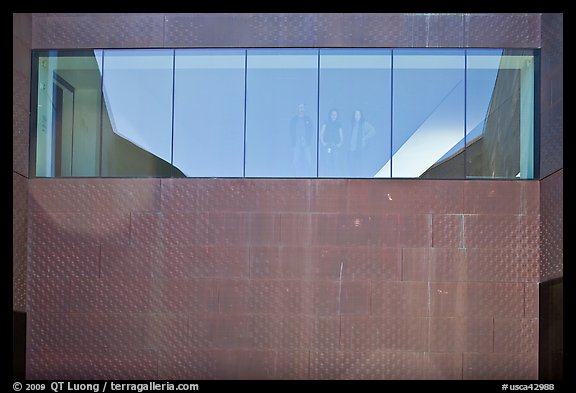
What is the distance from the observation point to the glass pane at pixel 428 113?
11953 millimetres

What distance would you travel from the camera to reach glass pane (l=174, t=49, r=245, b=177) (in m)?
12.1

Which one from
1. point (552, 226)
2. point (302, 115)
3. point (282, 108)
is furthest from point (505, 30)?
point (282, 108)

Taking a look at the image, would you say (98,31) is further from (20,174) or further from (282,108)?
(282,108)

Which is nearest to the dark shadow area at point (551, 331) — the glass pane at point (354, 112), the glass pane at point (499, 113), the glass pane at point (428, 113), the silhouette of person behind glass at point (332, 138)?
the glass pane at point (499, 113)

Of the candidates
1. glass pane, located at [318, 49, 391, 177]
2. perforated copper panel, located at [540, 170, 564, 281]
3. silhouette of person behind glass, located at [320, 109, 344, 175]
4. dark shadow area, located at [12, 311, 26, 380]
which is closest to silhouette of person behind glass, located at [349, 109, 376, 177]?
glass pane, located at [318, 49, 391, 177]

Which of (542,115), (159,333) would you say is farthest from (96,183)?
(542,115)

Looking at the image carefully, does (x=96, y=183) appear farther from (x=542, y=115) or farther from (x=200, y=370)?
(x=542, y=115)

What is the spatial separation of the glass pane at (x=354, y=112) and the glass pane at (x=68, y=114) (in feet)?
→ 14.2

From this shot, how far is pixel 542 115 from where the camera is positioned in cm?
1162

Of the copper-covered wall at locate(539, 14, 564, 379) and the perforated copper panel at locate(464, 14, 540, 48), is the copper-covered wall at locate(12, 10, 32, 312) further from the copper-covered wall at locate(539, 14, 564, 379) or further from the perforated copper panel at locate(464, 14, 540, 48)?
the copper-covered wall at locate(539, 14, 564, 379)

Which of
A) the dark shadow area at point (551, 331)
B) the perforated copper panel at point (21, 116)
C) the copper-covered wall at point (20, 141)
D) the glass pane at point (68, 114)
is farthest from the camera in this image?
the glass pane at point (68, 114)

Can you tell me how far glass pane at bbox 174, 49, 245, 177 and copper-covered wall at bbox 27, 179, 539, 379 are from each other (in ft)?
1.44

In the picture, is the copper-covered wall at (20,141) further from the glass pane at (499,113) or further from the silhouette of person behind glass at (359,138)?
the glass pane at (499,113)

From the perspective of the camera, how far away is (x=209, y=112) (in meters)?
12.2
